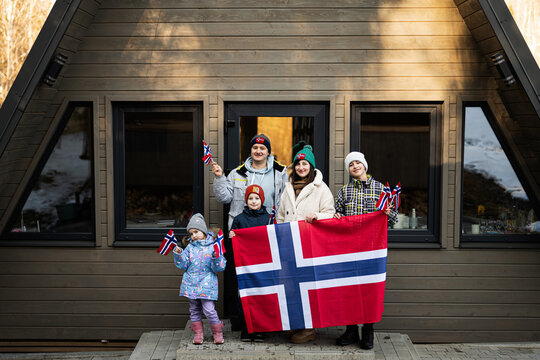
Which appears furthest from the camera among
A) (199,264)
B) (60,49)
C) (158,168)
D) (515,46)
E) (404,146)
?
(404,146)

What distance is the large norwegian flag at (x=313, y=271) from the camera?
4.27m

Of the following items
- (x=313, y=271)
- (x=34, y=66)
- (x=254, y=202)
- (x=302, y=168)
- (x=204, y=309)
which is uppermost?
(x=34, y=66)

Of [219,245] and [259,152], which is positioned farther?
[259,152]

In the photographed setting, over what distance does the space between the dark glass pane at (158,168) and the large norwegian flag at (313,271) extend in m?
1.40

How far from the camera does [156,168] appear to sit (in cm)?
543

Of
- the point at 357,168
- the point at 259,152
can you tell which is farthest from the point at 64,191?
the point at 357,168

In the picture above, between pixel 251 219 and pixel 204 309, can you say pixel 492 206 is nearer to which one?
pixel 251 219

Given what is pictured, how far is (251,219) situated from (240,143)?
122cm

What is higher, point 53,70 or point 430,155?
point 53,70

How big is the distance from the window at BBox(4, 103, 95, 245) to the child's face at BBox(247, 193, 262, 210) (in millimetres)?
2059

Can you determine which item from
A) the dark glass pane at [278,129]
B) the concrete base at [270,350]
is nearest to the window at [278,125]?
the dark glass pane at [278,129]

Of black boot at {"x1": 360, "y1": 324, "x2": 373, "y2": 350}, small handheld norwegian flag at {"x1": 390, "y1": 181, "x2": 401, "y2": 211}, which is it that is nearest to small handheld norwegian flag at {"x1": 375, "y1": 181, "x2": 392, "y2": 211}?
small handheld norwegian flag at {"x1": 390, "y1": 181, "x2": 401, "y2": 211}

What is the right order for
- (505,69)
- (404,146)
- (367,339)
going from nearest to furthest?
(367,339) < (505,69) < (404,146)

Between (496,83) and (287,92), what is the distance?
2.15 metres
